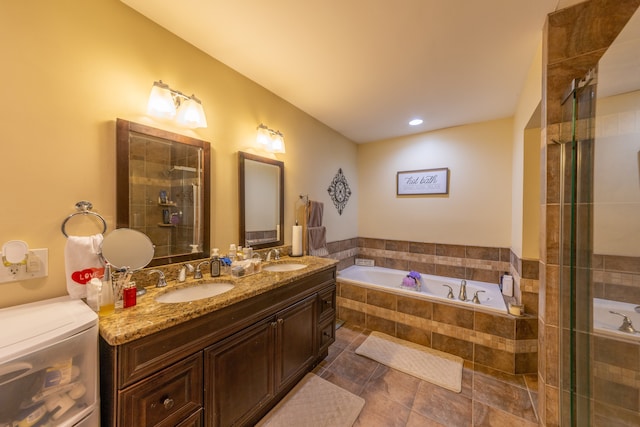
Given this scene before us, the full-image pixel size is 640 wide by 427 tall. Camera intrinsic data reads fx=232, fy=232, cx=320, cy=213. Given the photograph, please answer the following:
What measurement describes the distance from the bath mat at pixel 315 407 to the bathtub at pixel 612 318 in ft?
4.74

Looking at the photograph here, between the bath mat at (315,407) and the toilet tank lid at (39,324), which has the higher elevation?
the toilet tank lid at (39,324)

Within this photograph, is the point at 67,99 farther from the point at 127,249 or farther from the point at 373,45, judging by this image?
the point at 373,45

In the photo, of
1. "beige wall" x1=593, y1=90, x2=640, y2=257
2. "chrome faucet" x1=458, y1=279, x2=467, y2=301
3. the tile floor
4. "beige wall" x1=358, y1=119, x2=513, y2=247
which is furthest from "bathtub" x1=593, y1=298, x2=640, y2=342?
"beige wall" x1=358, y1=119, x2=513, y2=247

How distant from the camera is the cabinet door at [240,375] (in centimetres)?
115

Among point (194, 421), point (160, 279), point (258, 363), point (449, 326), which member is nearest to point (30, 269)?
point (160, 279)

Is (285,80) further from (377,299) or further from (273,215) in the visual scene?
(377,299)

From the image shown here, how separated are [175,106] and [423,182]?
9.67 feet

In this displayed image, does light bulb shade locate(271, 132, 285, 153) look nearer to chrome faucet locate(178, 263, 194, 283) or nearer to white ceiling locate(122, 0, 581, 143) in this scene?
white ceiling locate(122, 0, 581, 143)

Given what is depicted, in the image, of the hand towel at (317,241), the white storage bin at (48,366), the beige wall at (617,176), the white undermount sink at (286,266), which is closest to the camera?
the white storage bin at (48,366)

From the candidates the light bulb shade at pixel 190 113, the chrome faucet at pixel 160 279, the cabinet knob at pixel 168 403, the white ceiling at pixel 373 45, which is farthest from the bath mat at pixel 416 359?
the white ceiling at pixel 373 45

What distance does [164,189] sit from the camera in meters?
1.45

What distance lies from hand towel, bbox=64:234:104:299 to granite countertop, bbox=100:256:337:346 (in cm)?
22

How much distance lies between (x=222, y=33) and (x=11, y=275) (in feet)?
5.38

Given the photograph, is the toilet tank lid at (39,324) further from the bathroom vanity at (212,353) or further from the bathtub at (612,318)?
the bathtub at (612,318)
